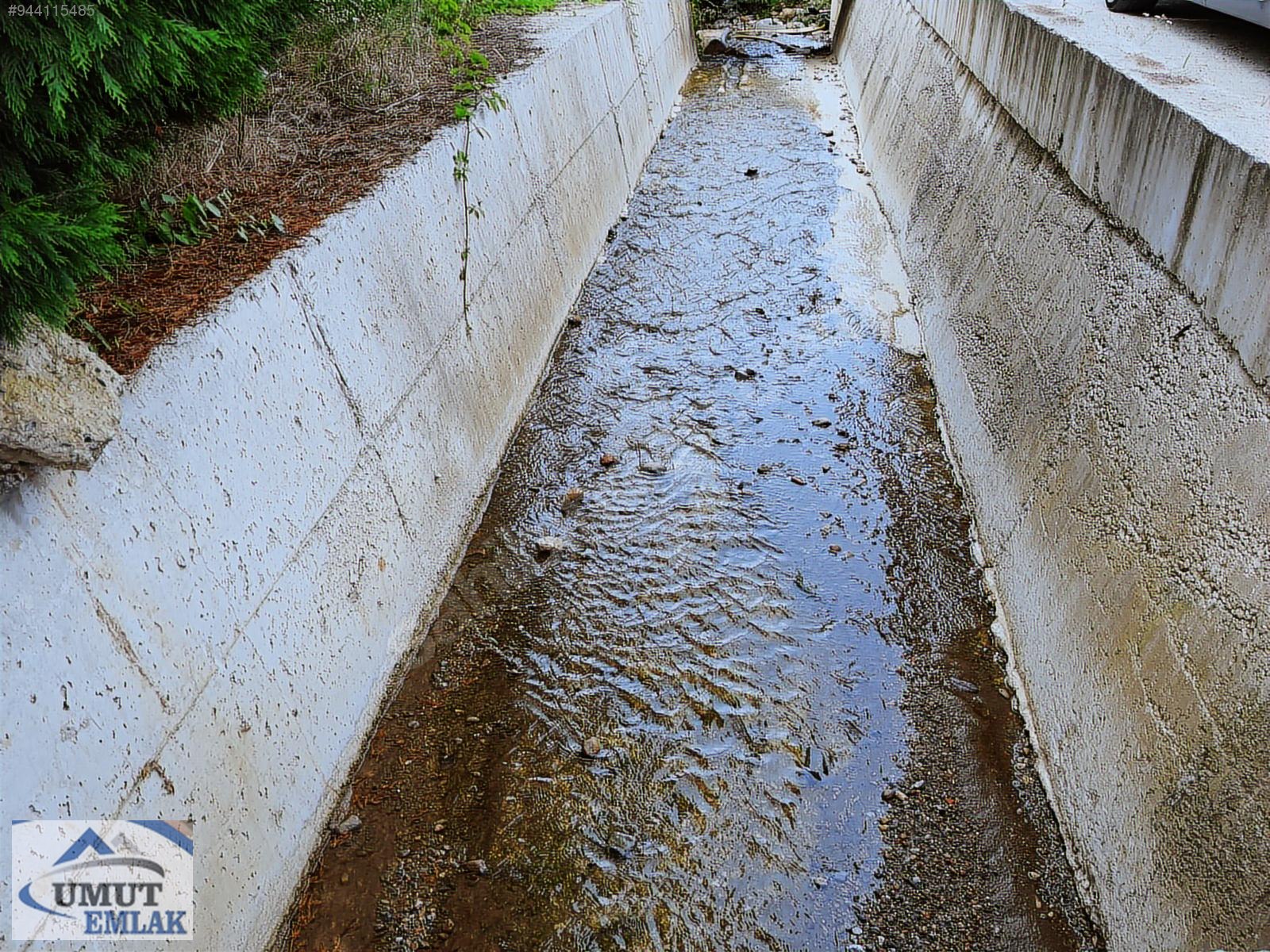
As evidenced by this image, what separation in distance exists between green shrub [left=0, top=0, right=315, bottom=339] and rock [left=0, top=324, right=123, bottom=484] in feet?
0.30

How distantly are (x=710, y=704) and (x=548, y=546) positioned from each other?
1.49m

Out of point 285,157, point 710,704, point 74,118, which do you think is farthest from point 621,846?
point 285,157

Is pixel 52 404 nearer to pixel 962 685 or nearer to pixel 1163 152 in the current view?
pixel 962 685

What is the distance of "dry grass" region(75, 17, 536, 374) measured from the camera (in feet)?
11.1

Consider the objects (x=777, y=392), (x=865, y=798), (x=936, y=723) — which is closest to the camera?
(x=865, y=798)

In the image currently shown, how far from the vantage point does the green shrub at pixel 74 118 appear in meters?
2.46

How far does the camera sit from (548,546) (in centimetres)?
532

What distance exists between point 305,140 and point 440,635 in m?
3.05

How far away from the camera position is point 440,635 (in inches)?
186

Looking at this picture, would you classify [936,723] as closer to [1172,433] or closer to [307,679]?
[1172,433]

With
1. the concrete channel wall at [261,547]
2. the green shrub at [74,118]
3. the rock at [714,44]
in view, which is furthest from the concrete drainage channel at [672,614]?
the rock at [714,44]

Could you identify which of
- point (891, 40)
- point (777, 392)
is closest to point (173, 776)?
point (777, 392)

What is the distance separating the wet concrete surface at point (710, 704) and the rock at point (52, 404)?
1.93 metres

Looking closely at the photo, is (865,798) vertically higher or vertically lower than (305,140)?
lower
